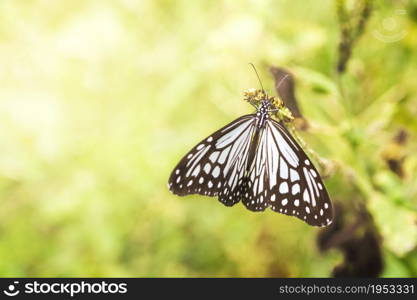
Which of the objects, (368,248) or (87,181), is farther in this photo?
(87,181)

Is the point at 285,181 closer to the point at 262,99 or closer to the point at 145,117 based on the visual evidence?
the point at 262,99

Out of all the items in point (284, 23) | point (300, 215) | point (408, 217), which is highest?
point (284, 23)

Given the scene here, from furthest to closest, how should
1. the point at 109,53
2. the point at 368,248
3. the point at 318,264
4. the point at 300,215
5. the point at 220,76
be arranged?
1. the point at 109,53
2. the point at 220,76
3. the point at 318,264
4. the point at 368,248
5. the point at 300,215

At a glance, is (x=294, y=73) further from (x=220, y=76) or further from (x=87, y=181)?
(x=87, y=181)

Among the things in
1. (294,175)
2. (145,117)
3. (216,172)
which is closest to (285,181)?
(294,175)

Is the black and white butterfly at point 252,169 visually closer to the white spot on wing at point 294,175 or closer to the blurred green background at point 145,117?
the white spot on wing at point 294,175

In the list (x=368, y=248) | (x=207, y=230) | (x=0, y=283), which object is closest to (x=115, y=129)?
(x=207, y=230)
